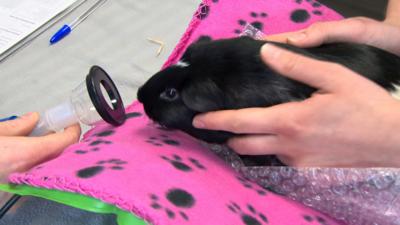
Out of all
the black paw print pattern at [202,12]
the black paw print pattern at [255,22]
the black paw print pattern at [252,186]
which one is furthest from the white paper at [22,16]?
the black paw print pattern at [252,186]

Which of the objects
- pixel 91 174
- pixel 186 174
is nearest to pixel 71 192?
pixel 91 174

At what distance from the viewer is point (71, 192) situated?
21.6 inches

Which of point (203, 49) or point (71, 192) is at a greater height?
point (203, 49)

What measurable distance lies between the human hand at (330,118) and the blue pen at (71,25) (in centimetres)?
58

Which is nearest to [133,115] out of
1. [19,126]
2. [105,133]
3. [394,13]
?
[105,133]

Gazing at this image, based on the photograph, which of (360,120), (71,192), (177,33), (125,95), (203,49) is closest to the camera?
(71,192)

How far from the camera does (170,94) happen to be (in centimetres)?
78

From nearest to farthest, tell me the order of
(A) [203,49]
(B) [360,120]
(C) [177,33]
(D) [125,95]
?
(B) [360,120]
(A) [203,49]
(D) [125,95]
(C) [177,33]

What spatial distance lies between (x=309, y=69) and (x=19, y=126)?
48 centimetres

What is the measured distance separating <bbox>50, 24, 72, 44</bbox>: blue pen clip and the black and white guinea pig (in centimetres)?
42

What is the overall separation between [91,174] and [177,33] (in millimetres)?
676

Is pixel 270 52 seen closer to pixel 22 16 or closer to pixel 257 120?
pixel 257 120

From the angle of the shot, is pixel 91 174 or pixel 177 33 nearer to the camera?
pixel 91 174

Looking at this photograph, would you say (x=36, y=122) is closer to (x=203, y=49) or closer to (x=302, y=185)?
(x=203, y=49)
